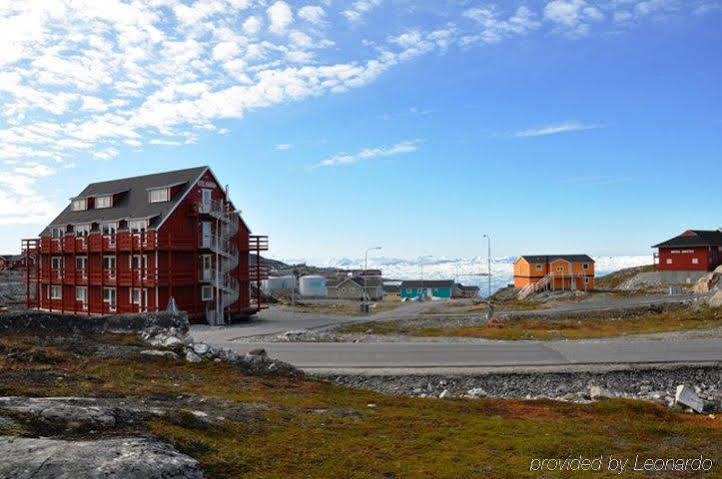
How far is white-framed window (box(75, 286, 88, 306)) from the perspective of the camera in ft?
160

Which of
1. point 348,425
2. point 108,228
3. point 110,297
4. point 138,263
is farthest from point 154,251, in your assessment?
point 348,425

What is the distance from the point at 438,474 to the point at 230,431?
3.67 meters

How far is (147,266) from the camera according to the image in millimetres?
42281

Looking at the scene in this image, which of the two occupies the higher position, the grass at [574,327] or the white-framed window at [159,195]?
the white-framed window at [159,195]

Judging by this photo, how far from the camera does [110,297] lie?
45875 millimetres

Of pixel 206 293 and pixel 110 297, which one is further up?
pixel 206 293

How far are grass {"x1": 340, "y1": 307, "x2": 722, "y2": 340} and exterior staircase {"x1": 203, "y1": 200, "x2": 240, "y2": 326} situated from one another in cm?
1169

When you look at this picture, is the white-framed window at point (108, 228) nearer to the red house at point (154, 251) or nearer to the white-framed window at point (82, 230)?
the red house at point (154, 251)

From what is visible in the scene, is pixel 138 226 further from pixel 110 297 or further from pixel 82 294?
pixel 82 294

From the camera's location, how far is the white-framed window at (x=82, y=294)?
48.7 metres

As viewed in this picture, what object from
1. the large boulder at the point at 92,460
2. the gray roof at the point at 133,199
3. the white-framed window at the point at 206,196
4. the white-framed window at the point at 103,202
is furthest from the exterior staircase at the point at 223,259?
the large boulder at the point at 92,460

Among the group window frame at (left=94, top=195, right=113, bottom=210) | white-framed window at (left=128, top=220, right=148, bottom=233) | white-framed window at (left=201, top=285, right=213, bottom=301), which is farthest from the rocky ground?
window frame at (left=94, top=195, right=113, bottom=210)

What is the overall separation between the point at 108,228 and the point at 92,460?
151 feet

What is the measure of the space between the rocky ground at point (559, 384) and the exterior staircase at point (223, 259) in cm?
2599
